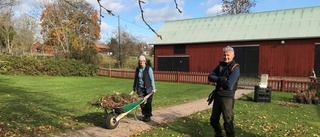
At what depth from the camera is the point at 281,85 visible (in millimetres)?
16219

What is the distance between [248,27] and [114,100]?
20.6 m

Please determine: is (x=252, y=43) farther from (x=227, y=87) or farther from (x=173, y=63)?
(x=227, y=87)

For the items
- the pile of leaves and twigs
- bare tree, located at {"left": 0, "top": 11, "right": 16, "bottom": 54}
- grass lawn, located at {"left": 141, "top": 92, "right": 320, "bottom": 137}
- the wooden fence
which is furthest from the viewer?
bare tree, located at {"left": 0, "top": 11, "right": 16, "bottom": 54}

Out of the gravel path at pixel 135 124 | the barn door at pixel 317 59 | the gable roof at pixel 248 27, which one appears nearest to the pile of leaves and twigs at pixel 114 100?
the gravel path at pixel 135 124

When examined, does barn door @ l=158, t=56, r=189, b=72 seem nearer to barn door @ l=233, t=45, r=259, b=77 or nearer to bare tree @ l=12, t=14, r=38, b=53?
barn door @ l=233, t=45, r=259, b=77

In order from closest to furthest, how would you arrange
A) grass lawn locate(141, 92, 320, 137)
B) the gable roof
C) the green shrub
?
grass lawn locate(141, 92, 320, 137), the gable roof, the green shrub

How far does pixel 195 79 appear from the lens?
20328 millimetres

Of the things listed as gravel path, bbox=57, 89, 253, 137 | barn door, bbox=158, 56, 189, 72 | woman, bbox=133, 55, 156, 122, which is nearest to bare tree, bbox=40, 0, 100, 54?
barn door, bbox=158, 56, 189, 72

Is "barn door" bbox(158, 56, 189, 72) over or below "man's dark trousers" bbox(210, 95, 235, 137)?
over

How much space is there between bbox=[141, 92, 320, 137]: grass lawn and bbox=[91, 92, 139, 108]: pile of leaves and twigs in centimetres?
90

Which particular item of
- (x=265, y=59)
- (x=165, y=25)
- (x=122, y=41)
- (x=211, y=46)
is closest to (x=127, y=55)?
(x=122, y=41)

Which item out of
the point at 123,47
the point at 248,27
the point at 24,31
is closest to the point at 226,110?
the point at 248,27

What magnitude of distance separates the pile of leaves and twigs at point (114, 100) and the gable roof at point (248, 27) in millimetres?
18406

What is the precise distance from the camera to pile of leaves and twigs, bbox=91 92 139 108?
19.0 ft
